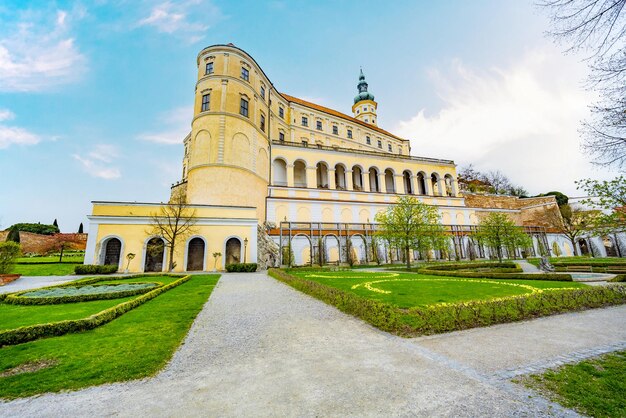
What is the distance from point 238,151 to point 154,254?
13.5m

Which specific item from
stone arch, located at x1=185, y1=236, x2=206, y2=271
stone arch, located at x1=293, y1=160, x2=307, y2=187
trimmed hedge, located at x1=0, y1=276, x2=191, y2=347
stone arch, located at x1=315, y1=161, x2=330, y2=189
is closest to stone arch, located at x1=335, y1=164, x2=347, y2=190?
stone arch, located at x1=315, y1=161, x2=330, y2=189

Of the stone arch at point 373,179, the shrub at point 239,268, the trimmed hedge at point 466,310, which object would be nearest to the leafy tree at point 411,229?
the shrub at point 239,268

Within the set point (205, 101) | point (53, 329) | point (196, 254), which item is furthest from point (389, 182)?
point (53, 329)

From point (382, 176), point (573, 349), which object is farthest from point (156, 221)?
point (382, 176)

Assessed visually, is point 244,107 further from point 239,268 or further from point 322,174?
point 239,268

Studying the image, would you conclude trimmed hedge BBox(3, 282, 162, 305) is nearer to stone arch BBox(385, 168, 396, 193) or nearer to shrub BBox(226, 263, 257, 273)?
shrub BBox(226, 263, 257, 273)

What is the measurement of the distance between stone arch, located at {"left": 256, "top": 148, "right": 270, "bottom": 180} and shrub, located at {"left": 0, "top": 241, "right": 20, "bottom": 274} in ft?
67.6

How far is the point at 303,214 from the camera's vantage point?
33.2 meters

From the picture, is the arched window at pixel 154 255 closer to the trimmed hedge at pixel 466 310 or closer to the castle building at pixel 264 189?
the castle building at pixel 264 189

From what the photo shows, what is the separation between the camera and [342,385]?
11.2 feet

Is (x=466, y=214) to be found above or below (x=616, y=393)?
above

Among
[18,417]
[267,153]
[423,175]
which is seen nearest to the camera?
[18,417]

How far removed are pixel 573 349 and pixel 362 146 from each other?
48.7 metres

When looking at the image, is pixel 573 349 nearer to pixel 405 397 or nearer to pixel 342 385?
pixel 405 397
